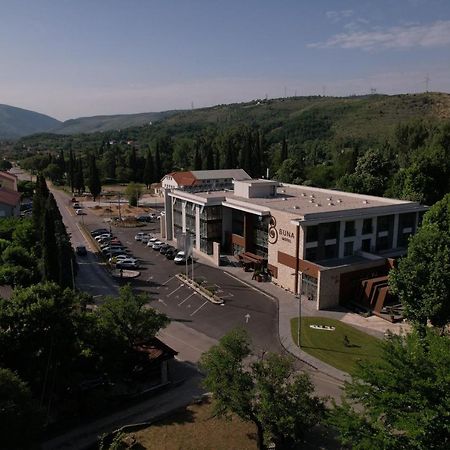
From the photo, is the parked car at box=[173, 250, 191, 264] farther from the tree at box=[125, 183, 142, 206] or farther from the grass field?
the tree at box=[125, 183, 142, 206]

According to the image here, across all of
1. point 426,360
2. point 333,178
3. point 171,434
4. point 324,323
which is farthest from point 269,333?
point 333,178

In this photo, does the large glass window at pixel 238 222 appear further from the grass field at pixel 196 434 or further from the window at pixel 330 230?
the grass field at pixel 196 434

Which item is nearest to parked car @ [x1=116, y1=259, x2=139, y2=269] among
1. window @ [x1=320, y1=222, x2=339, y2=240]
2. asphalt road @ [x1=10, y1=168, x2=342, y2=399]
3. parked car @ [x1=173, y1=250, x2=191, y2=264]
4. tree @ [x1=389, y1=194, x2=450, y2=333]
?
asphalt road @ [x1=10, y1=168, x2=342, y2=399]

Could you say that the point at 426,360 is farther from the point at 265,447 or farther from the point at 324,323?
the point at 324,323

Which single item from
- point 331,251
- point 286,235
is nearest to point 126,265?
point 286,235

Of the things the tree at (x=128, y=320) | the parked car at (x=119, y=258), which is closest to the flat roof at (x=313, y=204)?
the parked car at (x=119, y=258)

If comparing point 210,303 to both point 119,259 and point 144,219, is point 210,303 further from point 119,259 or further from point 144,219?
point 144,219
